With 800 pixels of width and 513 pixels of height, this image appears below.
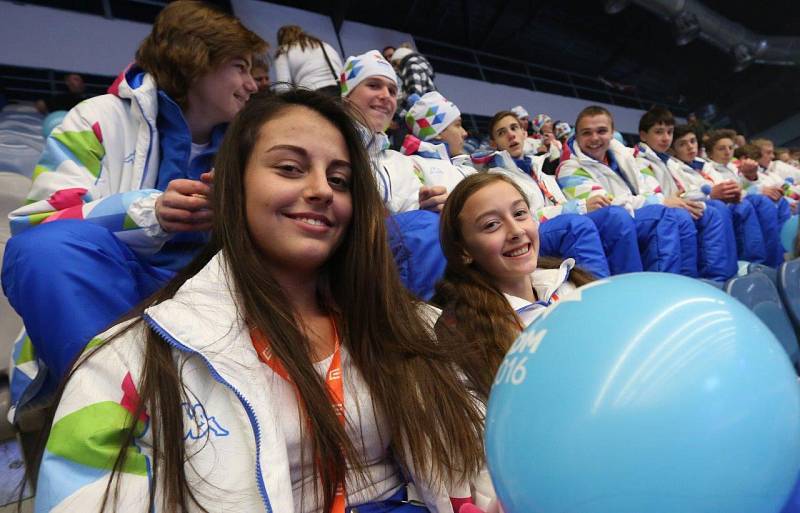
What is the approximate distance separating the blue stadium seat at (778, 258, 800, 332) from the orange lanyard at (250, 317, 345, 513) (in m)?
2.23

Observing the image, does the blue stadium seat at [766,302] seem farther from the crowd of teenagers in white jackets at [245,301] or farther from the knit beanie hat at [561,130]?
the knit beanie hat at [561,130]

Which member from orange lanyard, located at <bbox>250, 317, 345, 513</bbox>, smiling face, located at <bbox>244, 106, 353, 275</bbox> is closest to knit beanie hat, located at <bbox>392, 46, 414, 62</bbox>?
smiling face, located at <bbox>244, 106, 353, 275</bbox>

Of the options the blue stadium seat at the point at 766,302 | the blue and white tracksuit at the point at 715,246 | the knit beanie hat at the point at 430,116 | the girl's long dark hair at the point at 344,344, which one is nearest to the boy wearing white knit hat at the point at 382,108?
the knit beanie hat at the point at 430,116

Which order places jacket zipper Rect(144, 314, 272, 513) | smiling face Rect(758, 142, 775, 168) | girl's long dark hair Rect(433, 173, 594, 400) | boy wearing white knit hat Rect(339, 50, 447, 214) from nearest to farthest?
jacket zipper Rect(144, 314, 272, 513) < girl's long dark hair Rect(433, 173, 594, 400) < boy wearing white knit hat Rect(339, 50, 447, 214) < smiling face Rect(758, 142, 775, 168)

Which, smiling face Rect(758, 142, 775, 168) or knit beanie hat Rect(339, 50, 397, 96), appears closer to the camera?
knit beanie hat Rect(339, 50, 397, 96)

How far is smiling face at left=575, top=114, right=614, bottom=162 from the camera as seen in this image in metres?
2.69

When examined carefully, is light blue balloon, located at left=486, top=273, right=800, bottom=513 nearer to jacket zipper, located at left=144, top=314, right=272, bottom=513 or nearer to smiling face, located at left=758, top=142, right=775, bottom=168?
jacket zipper, located at left=144, top=314, right=272, bottom=513

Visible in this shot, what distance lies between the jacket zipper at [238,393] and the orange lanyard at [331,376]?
0.29 feet

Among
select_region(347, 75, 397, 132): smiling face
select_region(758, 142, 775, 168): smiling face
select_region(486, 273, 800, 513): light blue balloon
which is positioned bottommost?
select_region(486, 273, 800, 513): light blue balloon

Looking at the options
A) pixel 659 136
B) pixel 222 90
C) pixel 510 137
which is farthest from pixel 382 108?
pixel 659 136

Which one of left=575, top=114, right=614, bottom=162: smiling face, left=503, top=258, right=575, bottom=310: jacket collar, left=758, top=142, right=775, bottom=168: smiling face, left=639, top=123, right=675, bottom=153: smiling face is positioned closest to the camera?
left=503, top=258, right=575, bottom=310: jacket collar

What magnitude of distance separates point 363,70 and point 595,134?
1440 millimetres

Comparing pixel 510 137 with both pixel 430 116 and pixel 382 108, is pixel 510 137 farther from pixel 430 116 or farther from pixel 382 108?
pixel 382 108

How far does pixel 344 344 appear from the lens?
81 centimetres
